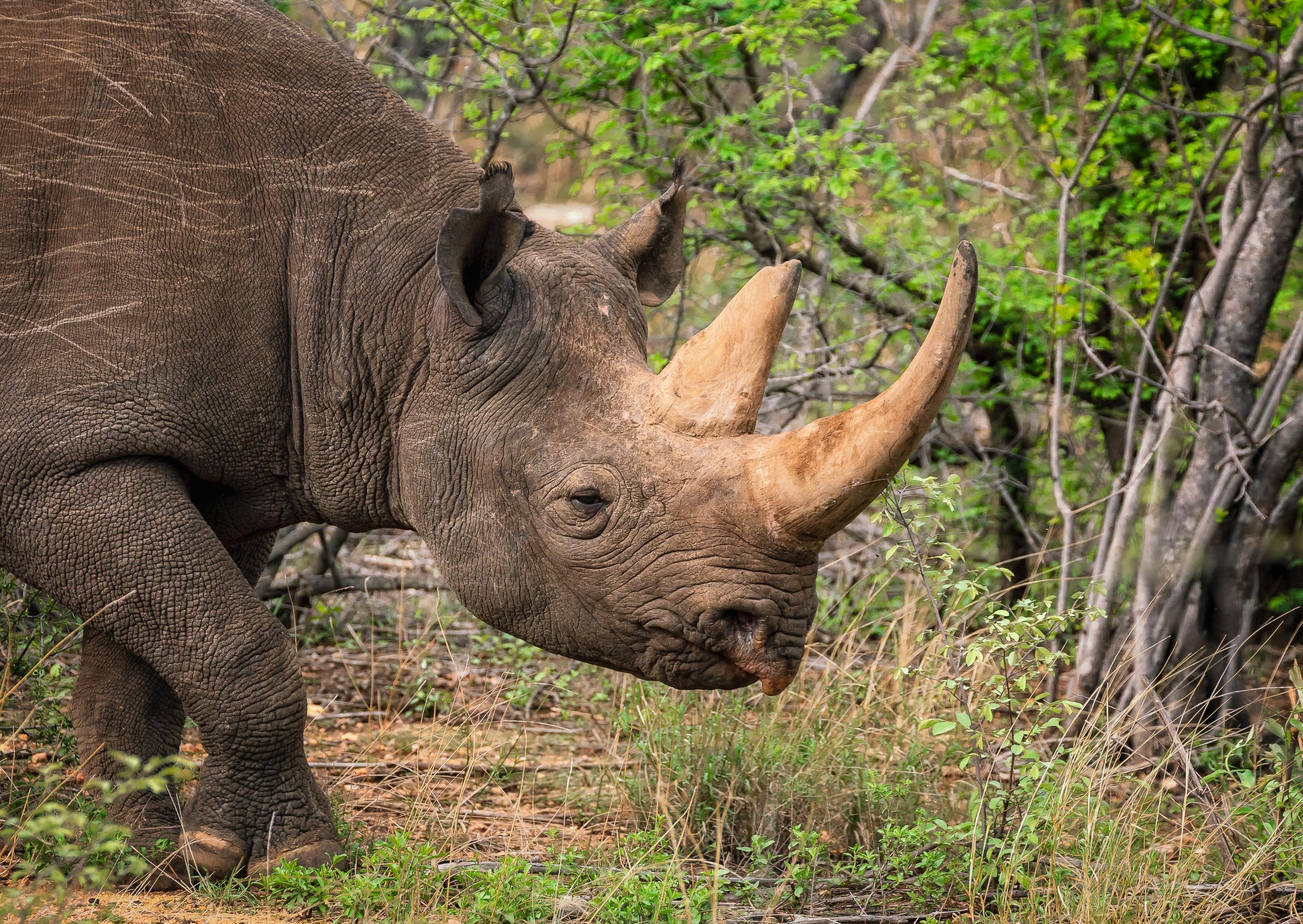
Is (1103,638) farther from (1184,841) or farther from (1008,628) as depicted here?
(1008,628)

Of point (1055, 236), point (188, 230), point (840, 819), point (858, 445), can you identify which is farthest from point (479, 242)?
point (1055, 236)

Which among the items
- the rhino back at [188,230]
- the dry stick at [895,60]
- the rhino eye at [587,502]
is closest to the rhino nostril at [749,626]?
the rhino eye at [587,502]

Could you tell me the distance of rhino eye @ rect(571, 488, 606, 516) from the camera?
14.1 ft

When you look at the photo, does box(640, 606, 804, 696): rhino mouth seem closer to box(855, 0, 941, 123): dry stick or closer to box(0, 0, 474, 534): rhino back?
box(0, 0, 474, 534): rhino back

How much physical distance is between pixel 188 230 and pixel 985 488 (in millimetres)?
4925

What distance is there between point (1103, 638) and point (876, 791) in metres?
2.08

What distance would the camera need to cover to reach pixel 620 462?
14.1ft

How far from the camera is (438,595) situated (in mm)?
7504

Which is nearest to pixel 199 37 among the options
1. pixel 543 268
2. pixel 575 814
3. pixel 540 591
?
pixel 543 268

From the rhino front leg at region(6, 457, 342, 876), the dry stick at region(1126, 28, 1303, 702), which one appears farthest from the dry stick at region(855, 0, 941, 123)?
the rhino front leg at region(6, 457, 342, 876)

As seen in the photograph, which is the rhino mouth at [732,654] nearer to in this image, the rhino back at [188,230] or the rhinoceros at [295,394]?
the rhinoceros at [295,394]

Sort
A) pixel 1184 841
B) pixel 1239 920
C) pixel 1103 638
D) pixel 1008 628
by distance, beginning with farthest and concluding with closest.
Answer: pixel 1103 638, pixel 1184 841, pixel 1008 628, pixel 1239 920

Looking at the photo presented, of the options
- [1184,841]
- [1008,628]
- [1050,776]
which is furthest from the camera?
[1184,841]

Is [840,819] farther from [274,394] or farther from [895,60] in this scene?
[895,60]
